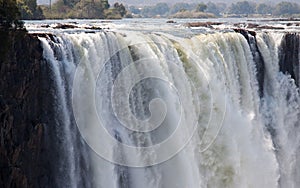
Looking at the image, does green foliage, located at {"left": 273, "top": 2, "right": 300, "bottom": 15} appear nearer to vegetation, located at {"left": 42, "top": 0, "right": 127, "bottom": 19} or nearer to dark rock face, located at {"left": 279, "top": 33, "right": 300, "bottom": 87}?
vegetation, located at {"left": 42, "top": 0, "right": 127, "bottom": 19}

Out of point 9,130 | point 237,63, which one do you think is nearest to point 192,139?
point 237,63

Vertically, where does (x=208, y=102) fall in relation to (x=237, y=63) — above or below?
below

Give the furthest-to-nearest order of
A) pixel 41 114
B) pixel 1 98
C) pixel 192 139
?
pixel 192 139 < pixel 41 114 < pixel 1 98

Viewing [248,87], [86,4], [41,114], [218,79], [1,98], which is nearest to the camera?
[1,98]

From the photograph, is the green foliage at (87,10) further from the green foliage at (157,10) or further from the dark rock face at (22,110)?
the green foliage at (157,10)

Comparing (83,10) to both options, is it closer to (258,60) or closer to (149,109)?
(258,60)

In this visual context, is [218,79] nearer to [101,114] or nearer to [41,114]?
[101,114]

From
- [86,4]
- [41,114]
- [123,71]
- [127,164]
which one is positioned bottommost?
[127,164]

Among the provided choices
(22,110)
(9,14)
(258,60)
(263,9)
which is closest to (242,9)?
(263,9)

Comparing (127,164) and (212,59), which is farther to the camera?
(212,59)
